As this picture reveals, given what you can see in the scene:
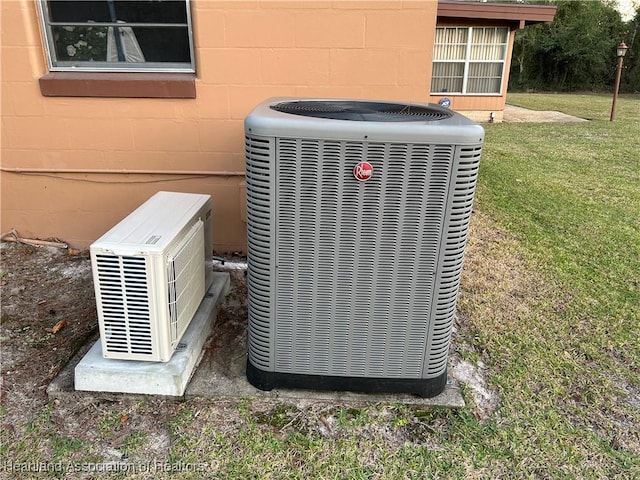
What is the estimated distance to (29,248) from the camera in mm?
3602

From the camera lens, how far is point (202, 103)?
324 cm

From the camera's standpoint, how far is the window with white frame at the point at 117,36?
3.21 m

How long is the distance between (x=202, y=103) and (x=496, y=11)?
11635 millimetres

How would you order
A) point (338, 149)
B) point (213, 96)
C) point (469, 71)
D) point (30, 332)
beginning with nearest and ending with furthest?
point (338, 149)
point (30, 332)
point (213, 96)
point (469, 71)

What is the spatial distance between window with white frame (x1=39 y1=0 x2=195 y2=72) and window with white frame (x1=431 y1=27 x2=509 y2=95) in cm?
1134

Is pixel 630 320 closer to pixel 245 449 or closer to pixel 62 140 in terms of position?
pixel 245 449

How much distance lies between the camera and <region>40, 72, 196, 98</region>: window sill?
3191mm

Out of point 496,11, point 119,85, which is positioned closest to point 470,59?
point 496,11

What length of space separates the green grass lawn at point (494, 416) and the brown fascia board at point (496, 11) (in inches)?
399

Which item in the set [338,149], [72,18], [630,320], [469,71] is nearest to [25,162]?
[72,18]

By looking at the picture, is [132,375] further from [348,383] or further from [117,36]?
[117,36]

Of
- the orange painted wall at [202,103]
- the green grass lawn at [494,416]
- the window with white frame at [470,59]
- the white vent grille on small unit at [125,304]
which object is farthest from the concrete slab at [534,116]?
the white vent grille on small unit at [125,304]

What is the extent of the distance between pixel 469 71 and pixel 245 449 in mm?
13946

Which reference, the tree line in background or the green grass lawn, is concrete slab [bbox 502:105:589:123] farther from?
the tree line in background
